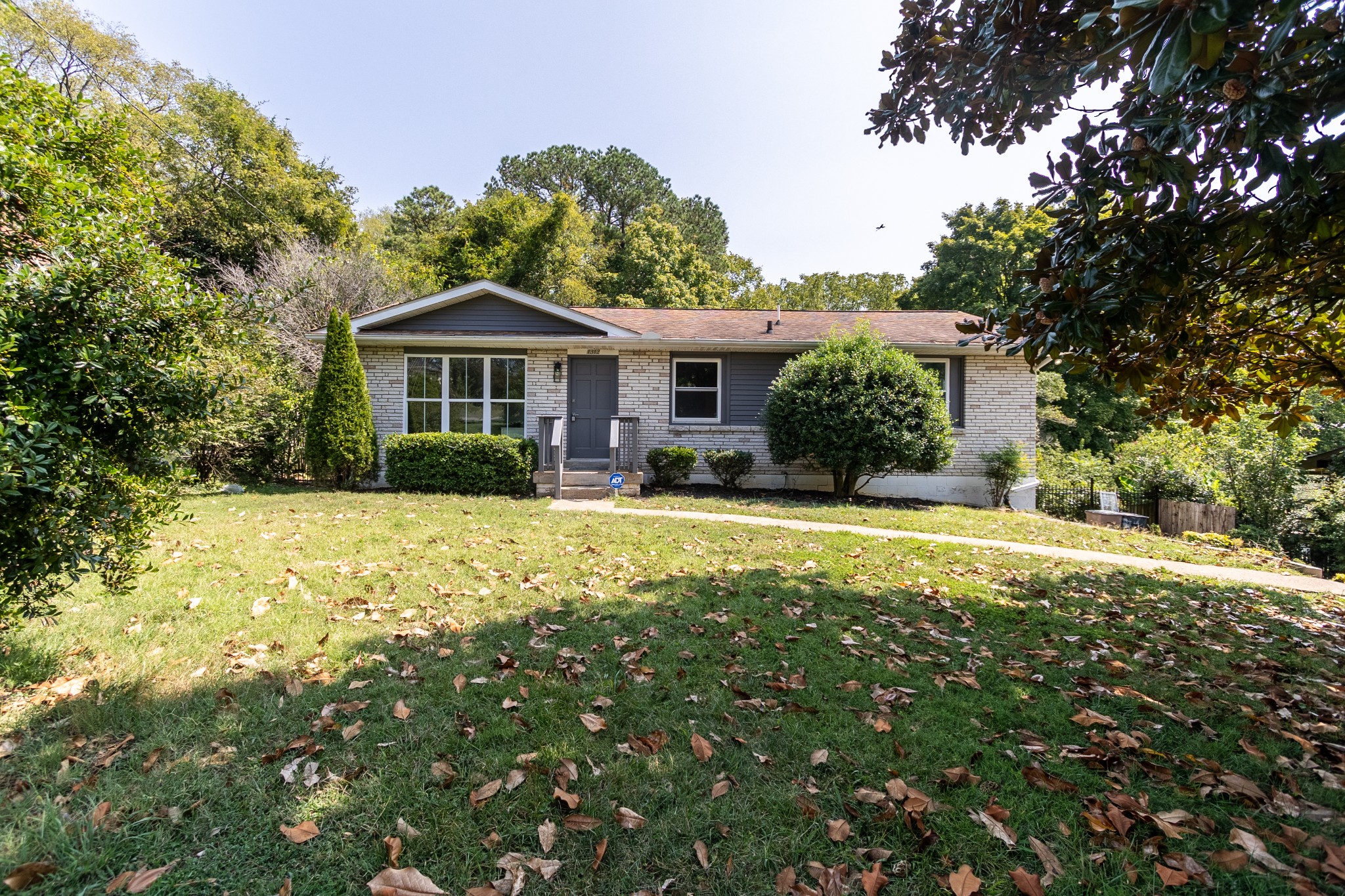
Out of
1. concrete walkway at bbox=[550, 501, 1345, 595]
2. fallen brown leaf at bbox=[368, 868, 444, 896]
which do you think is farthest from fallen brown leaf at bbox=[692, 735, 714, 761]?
concrete walkway at bbox=[550, 501, 1345, 595]

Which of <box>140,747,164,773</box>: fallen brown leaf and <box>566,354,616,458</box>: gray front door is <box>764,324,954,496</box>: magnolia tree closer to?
<box>566,354,616,458</box>: gray front door

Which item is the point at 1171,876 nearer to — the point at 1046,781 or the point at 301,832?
the point at 1046,781

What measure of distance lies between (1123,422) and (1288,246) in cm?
2703

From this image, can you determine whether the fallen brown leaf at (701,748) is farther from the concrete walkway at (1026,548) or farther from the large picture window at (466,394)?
the large picture window at (466,394)

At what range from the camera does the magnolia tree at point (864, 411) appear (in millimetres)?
10398

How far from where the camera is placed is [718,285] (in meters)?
35.8

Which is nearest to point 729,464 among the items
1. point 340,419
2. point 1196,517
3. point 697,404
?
point 697,404

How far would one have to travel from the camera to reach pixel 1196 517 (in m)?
11.2

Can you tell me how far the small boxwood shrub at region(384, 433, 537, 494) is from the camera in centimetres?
1070

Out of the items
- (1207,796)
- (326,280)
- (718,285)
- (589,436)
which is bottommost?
(1207,796)

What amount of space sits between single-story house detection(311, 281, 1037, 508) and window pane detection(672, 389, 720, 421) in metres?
0.02

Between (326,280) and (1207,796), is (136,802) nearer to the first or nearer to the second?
(1207,796)

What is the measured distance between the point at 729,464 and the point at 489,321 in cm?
618

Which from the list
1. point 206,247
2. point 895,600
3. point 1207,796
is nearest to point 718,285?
point 206,247
